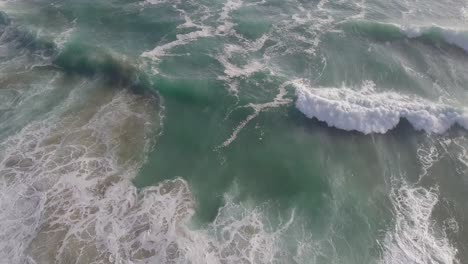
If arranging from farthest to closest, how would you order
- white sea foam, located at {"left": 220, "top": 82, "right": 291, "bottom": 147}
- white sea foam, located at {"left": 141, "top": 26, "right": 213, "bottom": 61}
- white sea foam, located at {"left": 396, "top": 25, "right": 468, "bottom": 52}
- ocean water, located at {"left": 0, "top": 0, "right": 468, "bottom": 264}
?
1. white sea foam, located at {"left": 396, "top": 25, "right": 468, "bottom": 52}
2. white sea foam, located at {"left": 141, "top": 26, "right": 213, "bottom": 61}
3. white sea foam, located at {"left": 220, "top": 82, "right": 291, "bottom": 147}
4. ocean water, located at {"left": 0, "top": 0, "right": 468, "bottom": 264}

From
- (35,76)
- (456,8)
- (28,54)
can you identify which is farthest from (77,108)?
(456,8)

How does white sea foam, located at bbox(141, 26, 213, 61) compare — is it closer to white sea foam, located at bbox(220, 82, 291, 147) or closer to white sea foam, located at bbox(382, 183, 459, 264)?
white sea foam, located at bbox(220, 82, 291, 147)

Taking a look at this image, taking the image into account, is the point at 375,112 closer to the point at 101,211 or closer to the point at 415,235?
the point at 415,235

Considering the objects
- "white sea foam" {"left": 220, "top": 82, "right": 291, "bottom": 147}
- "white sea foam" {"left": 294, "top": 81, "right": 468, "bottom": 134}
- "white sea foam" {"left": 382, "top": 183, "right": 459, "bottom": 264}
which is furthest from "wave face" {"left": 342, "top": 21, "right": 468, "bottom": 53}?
"white sea foam" {"left": 382, "top": 183, "right": 459, "bottom": 264}

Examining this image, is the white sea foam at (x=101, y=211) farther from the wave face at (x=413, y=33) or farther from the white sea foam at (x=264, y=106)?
the wave face at (x=413, y=33)

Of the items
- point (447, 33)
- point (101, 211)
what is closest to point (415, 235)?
point (101, 211)

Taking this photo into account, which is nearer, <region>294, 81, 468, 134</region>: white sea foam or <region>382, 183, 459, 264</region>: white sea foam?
<region>382, 183, 459, 264</region>: white sea foam

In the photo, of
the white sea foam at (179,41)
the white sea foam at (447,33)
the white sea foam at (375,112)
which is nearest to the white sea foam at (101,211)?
the white sea foam at (179,41)
